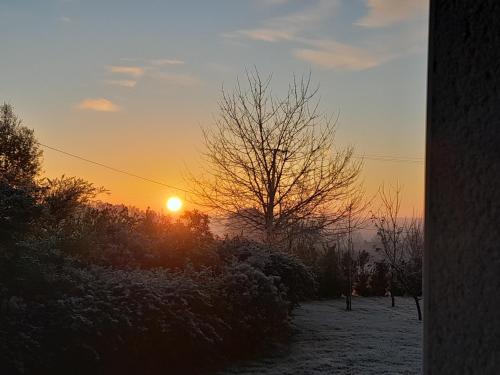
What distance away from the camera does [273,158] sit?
14078 millimetres

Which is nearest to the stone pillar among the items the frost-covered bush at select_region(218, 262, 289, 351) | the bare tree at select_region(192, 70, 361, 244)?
the frost-covered bush at select_region(218, 262, 289, 351)

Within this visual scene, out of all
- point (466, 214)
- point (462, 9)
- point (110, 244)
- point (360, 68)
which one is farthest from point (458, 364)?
point (360, 68)

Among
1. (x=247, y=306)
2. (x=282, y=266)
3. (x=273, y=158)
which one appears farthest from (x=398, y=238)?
(x=247, y=306)

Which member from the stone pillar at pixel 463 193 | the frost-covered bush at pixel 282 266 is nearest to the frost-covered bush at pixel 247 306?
the frost-covered bush at pixel 282 266

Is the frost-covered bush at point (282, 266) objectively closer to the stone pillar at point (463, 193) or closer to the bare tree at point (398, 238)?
the bare tree at point (398, 238)

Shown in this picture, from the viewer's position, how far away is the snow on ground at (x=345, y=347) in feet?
18.4

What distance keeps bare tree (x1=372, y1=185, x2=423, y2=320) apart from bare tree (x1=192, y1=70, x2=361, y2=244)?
4.40 feet

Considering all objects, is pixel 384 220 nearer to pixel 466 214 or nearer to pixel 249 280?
pixel 249 280

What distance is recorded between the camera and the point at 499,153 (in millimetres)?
534

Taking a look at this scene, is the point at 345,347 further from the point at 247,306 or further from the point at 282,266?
the point at 282,266

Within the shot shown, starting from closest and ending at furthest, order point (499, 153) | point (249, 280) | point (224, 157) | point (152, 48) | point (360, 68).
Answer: point (499, 153), point (249, 280), point (360, 68), point (152, 48), point (224, 157)

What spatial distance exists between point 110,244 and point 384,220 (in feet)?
26.4

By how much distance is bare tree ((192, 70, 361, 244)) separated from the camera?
46.1 feet

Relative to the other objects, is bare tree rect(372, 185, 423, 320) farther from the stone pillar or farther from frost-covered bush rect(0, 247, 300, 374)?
the stone pillar
